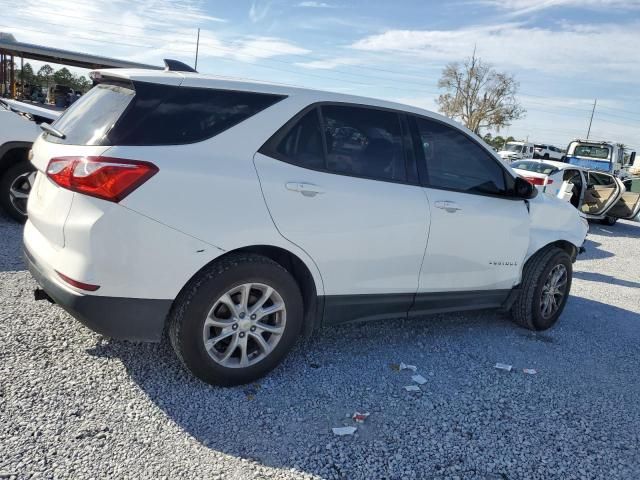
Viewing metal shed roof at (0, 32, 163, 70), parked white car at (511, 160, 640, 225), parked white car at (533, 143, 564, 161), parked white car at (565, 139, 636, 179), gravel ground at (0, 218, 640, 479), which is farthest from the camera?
parked white car at (533, 143, 564, 161)

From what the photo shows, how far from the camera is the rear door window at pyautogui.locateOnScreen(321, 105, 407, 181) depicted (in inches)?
135

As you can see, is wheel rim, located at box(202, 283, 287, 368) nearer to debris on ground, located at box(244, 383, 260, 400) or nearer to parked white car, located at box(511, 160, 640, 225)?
debris on ground, located at box(244, 383, 260, 400)

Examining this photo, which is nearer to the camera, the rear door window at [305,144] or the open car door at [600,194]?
the rear door window at [305,144]

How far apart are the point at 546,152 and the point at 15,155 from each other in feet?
139

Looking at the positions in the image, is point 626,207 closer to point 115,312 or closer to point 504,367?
point 504,367

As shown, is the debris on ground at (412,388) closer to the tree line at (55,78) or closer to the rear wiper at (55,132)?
the rear wiper at (55,132)

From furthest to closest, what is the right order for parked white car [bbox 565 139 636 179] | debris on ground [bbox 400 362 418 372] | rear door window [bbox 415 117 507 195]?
parked white car [bbox 565 139 636 179] < rear door window [bbox 415 117 507 195] < debris on ground [bbox 400 362 418 372]

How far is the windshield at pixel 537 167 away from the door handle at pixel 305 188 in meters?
11.4

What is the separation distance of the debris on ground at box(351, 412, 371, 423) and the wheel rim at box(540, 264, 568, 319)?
8.39 feet

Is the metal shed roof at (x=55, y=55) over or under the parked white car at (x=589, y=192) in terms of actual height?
over

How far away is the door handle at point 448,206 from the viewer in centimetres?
383

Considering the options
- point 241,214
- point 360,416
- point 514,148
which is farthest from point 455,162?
point 514,148

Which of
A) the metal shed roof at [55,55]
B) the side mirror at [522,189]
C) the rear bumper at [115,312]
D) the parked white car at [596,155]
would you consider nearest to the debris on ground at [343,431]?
the rear bumper at [115,312]

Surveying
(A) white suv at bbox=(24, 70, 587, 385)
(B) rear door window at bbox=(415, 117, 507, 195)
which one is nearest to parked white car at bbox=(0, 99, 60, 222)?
(A) white suv at bbox=(24, 70, 587, 385)
